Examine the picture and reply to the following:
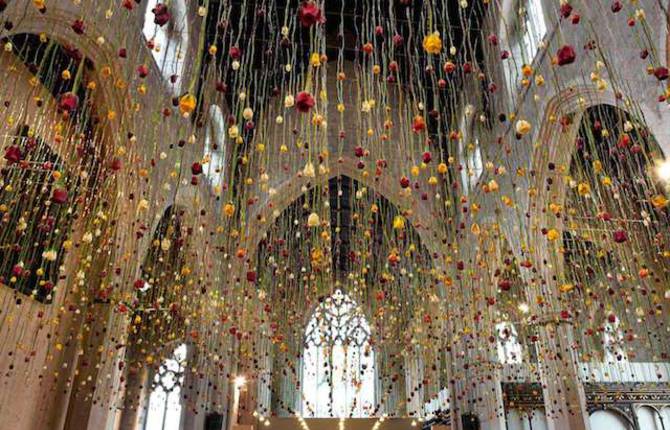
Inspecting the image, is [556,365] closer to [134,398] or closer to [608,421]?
[608,421]

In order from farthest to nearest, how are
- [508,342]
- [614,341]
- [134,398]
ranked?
[134,398] → [508,342] → [614,341]

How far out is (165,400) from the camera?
1406 cm

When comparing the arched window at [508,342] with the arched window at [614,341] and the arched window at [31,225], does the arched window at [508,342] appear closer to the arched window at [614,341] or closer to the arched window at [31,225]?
the arched window at [614,341]

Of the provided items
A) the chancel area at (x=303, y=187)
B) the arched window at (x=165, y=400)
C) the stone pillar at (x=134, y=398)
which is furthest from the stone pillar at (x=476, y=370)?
the stone pillar at (x=134, y=398)

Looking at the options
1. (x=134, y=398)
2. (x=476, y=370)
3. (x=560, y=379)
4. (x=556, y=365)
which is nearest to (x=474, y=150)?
(x=476, y=370)

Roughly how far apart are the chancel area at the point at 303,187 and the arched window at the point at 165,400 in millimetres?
87

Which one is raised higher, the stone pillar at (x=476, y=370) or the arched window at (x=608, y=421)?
the stone pillar at (x=476, y=370)

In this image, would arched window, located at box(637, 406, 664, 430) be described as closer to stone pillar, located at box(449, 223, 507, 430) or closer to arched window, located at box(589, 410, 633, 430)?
arched window, located at box(589, 410, 633, 430)

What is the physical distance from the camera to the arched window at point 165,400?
13734 mm

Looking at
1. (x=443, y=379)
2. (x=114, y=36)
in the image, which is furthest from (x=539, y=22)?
(x=443, y=379)

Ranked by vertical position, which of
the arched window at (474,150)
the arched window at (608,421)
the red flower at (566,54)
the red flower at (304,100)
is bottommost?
the arched window at (608,421)

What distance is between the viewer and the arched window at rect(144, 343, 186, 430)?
45.1ft

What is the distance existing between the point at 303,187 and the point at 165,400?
855cm

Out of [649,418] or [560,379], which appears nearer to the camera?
[560,379]
